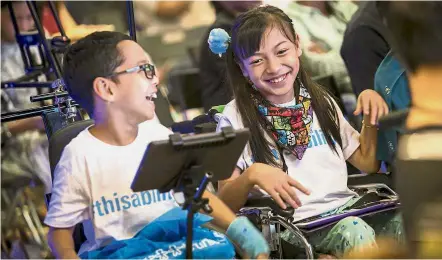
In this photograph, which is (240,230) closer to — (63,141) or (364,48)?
(63,141)

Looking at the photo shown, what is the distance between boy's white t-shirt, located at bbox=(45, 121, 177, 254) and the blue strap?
17 centimetres

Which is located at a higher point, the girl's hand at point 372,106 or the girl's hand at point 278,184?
the girl's hand at point 372,106

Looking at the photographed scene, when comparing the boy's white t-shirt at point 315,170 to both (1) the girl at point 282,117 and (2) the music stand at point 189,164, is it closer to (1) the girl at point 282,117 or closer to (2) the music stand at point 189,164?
(1) the girl at point 282,117

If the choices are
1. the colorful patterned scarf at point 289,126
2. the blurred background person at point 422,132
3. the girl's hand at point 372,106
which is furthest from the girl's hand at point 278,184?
the blurred background person at point 422,132

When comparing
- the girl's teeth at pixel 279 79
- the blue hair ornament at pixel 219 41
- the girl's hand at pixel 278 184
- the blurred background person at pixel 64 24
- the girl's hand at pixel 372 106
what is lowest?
the girl's hand at pixel 278 184

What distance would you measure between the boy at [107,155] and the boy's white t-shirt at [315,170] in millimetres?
329

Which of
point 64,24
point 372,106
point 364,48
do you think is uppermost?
point 64,24

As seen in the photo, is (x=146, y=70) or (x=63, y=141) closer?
(x=146, y=70)

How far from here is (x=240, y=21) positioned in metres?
2.18

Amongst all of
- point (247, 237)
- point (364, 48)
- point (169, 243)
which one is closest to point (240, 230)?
point (247, 237)

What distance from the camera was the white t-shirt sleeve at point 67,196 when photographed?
1822 mm

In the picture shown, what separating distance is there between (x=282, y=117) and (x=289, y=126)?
0.09 feet

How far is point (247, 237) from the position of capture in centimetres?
183

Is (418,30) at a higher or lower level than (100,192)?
higher
